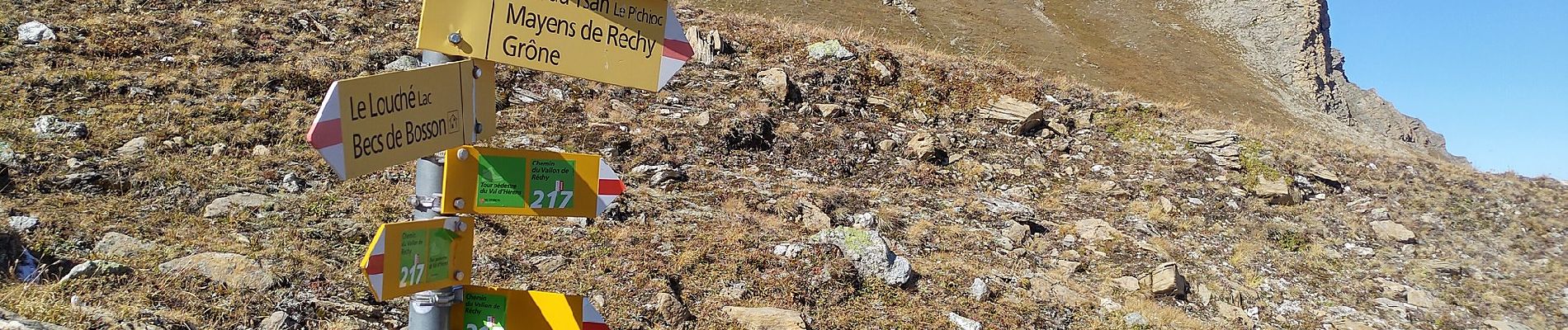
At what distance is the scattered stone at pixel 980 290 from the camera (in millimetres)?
7129

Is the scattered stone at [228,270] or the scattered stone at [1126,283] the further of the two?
the scattered stone at [1126,283]

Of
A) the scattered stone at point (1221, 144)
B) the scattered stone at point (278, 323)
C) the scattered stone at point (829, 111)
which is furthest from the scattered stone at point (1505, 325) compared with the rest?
the scattered stone at point (278, 323)

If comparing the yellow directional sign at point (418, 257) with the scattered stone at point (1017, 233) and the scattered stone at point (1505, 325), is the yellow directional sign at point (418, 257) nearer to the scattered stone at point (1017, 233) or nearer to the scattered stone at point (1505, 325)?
the scattered stone at point (1017, 233)

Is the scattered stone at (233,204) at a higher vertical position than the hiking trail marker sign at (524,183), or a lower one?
lower

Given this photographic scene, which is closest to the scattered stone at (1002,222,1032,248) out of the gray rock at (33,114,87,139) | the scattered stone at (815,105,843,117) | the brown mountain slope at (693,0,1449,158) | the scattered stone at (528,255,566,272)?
the scattered stone at (815,105,843,117)

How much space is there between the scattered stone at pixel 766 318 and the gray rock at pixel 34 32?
783cm

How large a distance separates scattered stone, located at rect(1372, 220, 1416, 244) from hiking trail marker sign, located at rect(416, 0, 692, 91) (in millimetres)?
10328

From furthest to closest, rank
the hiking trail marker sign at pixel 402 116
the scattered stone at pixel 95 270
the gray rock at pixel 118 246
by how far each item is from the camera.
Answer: the gray rock at pixel 118 246 < the scattered stone at pixel 95 270 < the hiking trail marker sign at pixel 402 116

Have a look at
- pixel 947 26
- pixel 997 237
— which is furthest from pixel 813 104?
pixel 947 26

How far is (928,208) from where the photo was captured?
31.2 ft

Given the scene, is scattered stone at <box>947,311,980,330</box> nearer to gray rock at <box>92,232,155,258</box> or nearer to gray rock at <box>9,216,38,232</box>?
gray rock at <box>92,232,155,258</box>

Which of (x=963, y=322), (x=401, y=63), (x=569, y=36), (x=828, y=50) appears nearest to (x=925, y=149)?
(x=828, y=50)

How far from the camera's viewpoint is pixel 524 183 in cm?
248

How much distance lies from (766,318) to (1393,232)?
8.16m
